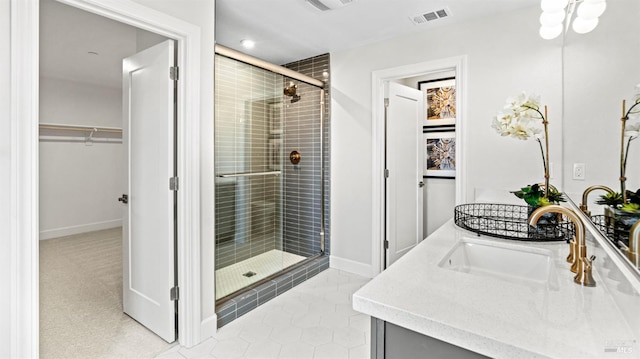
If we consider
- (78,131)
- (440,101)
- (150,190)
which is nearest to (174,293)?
(150,190)

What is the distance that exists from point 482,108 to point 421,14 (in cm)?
87

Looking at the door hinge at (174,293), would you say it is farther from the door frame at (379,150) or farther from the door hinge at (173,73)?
the door frame at (379,150)

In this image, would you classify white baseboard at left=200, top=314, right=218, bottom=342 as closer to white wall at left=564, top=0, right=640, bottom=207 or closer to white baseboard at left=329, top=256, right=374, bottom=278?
white baseboard at left=329, top=256, right=374, bottom=278

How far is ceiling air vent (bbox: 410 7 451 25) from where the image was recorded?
2.42 m

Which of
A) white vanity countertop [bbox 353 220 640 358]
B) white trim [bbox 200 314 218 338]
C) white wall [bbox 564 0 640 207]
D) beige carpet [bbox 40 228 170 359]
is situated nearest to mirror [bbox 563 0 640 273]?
white wall [bbox 564 0 640 207]

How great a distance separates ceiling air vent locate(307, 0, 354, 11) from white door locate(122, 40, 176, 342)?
103 centimetres

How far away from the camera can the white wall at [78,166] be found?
464 cm

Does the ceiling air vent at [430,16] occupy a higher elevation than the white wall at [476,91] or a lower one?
higher

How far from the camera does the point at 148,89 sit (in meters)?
2.13

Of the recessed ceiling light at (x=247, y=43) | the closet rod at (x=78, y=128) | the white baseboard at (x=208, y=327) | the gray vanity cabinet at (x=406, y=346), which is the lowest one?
the white baseboard at (x=208, y=327)

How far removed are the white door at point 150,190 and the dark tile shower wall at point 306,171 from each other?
1423 millimetres

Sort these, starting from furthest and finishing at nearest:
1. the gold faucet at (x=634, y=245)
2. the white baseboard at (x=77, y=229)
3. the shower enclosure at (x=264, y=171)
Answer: the white baseboard at (x=77, y=229) < the shower enclosure at (x=264, y=171) < the gold faucet at (x=634, y=245)
